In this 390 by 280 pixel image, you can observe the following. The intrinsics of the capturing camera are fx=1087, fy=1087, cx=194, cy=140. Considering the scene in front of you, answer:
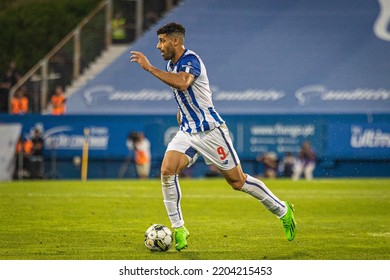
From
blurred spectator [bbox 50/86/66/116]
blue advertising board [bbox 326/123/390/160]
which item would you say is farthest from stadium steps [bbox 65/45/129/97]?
blue advertising board [bbox 326/123/390/160]

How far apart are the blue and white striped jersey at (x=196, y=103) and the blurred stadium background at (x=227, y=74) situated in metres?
17.3

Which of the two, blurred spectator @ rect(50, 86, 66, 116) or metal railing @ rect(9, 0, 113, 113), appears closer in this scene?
blurred spectator @ rect(50, 86, 66, 116)

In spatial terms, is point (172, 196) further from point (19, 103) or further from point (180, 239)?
point (19, 103)

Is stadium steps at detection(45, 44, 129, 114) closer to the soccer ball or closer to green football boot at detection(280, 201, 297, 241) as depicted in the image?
green football boot at detection(280, 201, 297, 241)

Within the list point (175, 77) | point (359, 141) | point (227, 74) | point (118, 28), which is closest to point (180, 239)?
point (175, 77)

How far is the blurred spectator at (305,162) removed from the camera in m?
27.1

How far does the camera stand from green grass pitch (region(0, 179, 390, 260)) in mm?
10242

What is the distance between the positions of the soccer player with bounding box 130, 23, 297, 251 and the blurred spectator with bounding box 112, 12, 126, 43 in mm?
21855

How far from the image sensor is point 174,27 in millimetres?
10430

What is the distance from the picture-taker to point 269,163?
27.6 meters

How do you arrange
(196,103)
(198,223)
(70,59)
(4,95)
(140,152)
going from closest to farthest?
(196,103)
(198,223)
(140,152)
(4,95)
(70,59)

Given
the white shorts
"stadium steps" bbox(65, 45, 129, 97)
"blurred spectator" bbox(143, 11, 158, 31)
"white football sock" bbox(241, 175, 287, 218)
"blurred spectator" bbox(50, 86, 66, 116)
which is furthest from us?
"blurred spectator" bbox(143, 11, 158, 31)

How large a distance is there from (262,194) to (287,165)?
55.9 feet
